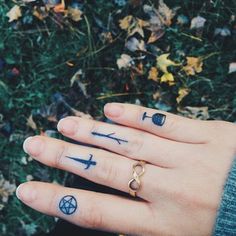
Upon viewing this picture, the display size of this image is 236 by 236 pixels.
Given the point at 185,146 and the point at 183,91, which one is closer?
the point at 185,146

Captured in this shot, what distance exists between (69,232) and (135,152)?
1.94 feet

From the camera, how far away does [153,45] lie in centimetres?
330

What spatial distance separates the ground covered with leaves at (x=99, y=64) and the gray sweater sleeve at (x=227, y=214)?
1.10 metres

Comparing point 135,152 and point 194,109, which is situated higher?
point 194,109

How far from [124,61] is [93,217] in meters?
1.33

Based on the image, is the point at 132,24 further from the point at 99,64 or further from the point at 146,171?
the point at 146,171

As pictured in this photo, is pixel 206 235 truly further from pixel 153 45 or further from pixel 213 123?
pixel 153 45

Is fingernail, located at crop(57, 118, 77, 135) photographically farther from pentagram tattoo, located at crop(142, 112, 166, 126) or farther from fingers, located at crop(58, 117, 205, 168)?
pentagram tattoo, located at crop(142, 112, 166, 126)

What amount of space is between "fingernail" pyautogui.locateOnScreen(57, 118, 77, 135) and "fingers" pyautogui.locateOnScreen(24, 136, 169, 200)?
78mm

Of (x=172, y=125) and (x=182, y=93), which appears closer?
(x=172, y=125)

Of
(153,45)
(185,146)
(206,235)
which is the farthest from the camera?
(153,45)

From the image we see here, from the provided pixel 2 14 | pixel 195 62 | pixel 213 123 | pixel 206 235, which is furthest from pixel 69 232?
pixel 2 14

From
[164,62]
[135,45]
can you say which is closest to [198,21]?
[164,62]

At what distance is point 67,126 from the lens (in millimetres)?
2621
